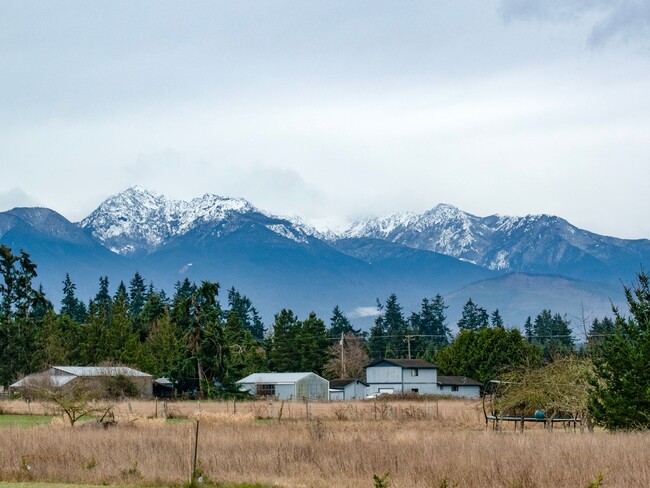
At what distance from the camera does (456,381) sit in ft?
364

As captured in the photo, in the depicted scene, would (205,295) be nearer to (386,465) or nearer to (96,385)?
(96,385)

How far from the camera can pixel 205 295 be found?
94062 millimetres

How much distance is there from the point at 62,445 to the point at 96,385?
54.4 m

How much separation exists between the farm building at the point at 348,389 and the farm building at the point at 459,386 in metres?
8.60

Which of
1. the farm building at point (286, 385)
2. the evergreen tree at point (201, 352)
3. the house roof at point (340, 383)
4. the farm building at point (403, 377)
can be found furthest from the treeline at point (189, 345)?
the house roof at point (340, 383)

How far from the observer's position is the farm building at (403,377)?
109500 mm

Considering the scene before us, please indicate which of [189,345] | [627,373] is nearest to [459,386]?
[189,345]

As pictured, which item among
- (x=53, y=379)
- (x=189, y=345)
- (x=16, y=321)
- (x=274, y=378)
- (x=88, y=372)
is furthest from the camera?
(x=274, y=378)

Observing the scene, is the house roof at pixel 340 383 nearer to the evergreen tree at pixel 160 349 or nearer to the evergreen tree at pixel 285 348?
the evergreen tree at pixel 285 348

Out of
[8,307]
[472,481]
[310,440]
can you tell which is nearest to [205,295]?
[8,307]

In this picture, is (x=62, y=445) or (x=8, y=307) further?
(x=8, y=307)

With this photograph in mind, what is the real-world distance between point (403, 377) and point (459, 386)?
6403 mm

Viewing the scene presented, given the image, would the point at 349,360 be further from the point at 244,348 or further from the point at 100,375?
the point at 100,375

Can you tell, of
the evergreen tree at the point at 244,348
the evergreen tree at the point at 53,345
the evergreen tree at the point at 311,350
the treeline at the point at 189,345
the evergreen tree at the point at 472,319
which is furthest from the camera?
the evergreen tree at the point at 472,319
